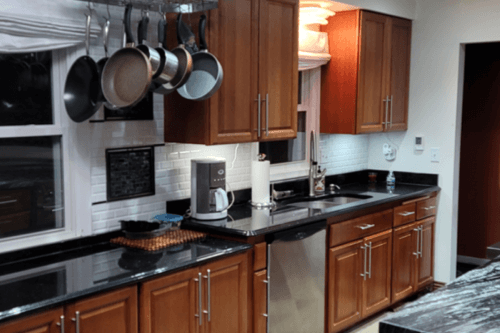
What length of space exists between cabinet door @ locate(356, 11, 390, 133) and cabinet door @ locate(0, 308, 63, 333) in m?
3.01

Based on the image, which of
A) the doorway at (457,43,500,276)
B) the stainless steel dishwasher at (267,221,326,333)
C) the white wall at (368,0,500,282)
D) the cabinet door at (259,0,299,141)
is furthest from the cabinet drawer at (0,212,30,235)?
the doorway at (457,43,500,276)

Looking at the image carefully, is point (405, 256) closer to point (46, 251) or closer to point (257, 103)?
point (257, 103)

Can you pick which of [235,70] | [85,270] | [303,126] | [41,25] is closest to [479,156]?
[303,126]

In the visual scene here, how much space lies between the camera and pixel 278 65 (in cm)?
371

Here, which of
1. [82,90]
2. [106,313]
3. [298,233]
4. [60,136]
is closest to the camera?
[106,313]

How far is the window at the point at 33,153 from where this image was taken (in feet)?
9.18

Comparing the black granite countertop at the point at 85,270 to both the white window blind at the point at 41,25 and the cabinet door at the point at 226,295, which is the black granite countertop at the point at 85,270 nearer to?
the cabinet door at the point at 226,295

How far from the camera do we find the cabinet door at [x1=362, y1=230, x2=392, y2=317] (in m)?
4.23

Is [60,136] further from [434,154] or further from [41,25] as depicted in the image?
[434,154]

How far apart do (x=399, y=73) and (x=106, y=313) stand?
3.53m

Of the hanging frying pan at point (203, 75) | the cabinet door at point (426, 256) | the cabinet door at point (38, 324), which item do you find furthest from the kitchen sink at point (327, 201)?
the cabinet door at point (38, 324)

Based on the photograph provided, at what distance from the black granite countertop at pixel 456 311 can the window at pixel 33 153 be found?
1.89 m

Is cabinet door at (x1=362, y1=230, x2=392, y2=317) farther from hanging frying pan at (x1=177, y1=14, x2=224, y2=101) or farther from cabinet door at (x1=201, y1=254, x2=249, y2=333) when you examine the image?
hanging frying pan at (x1=177, y1=14, x2=224, y2=101)

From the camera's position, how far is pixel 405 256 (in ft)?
15.3
